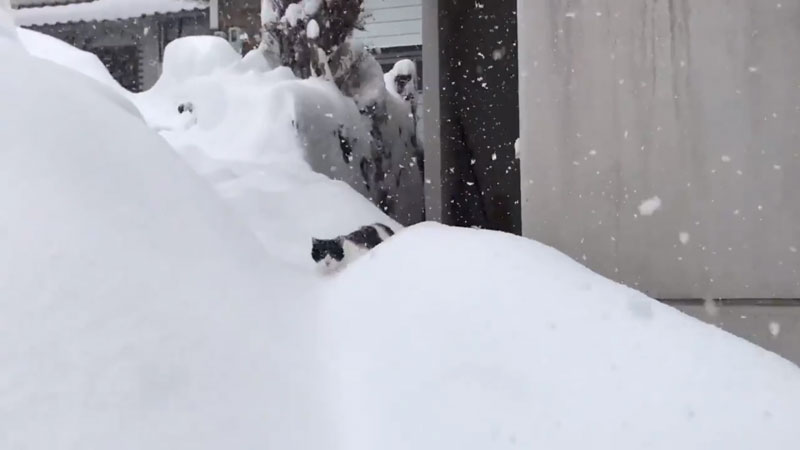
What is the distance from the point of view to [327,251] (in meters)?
3.46

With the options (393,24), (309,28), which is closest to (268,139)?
(309,28)

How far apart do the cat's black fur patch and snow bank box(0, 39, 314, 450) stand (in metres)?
0.99

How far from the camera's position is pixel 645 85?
2.55 m

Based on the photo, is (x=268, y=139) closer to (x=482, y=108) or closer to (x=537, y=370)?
(x=482, y=108)

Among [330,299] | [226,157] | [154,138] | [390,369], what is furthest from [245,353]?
[226,157]

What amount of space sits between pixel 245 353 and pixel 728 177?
5.71 feet

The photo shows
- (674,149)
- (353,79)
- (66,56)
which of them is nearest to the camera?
(674,149)

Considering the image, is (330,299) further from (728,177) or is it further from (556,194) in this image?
(728,177)

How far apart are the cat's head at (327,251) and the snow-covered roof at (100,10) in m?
8.66

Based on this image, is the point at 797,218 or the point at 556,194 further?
the point at 556,194

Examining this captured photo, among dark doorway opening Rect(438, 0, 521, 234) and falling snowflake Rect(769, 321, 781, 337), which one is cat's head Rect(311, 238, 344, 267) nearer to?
falling snowflake Rect(769, 321, 781, 337)

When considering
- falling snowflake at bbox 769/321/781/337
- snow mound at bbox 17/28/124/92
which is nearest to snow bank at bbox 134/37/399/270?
snow mound at bbox 17/28/124/92

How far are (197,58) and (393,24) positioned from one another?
10.9ft

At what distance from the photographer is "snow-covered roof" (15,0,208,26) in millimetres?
11359
